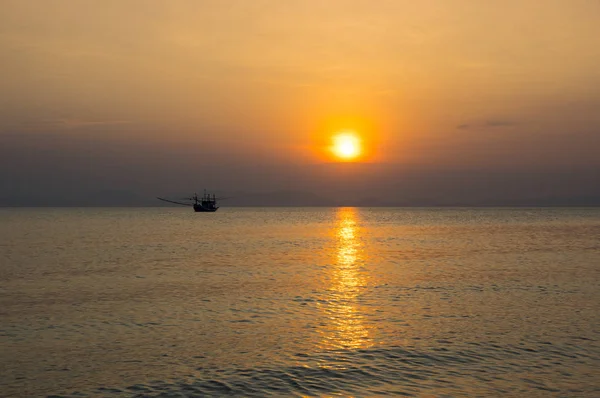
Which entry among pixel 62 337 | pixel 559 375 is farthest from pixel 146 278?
pixel 559 375

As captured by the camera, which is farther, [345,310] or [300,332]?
[345,310]

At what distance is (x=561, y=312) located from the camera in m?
34.8

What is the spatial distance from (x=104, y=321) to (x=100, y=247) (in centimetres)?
6487

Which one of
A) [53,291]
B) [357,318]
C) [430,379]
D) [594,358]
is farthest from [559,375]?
[53,291]

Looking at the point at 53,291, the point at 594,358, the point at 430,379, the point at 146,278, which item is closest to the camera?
the point at 430,379

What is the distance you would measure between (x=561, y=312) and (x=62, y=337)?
30.1 metres

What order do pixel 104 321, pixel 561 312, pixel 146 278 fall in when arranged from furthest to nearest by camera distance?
1. pixel 146 278
2. pixel 561 312
3. pixel 104 321

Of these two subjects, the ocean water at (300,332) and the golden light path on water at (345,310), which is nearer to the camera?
the ocean water at (300,332)

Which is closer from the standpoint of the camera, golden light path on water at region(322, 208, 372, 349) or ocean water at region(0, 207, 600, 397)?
ocean water at region(0, 207, 600, 397)

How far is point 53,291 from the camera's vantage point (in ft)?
144

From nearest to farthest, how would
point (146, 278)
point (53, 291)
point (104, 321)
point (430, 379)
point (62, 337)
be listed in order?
point (430, 379) < point (62, 337) < point (104, 321) < point (53, 291) < point (146, 278)

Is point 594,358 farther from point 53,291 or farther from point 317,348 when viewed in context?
point 53,291

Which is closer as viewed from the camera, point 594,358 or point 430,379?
point 430,379

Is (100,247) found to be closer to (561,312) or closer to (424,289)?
(424,289)
